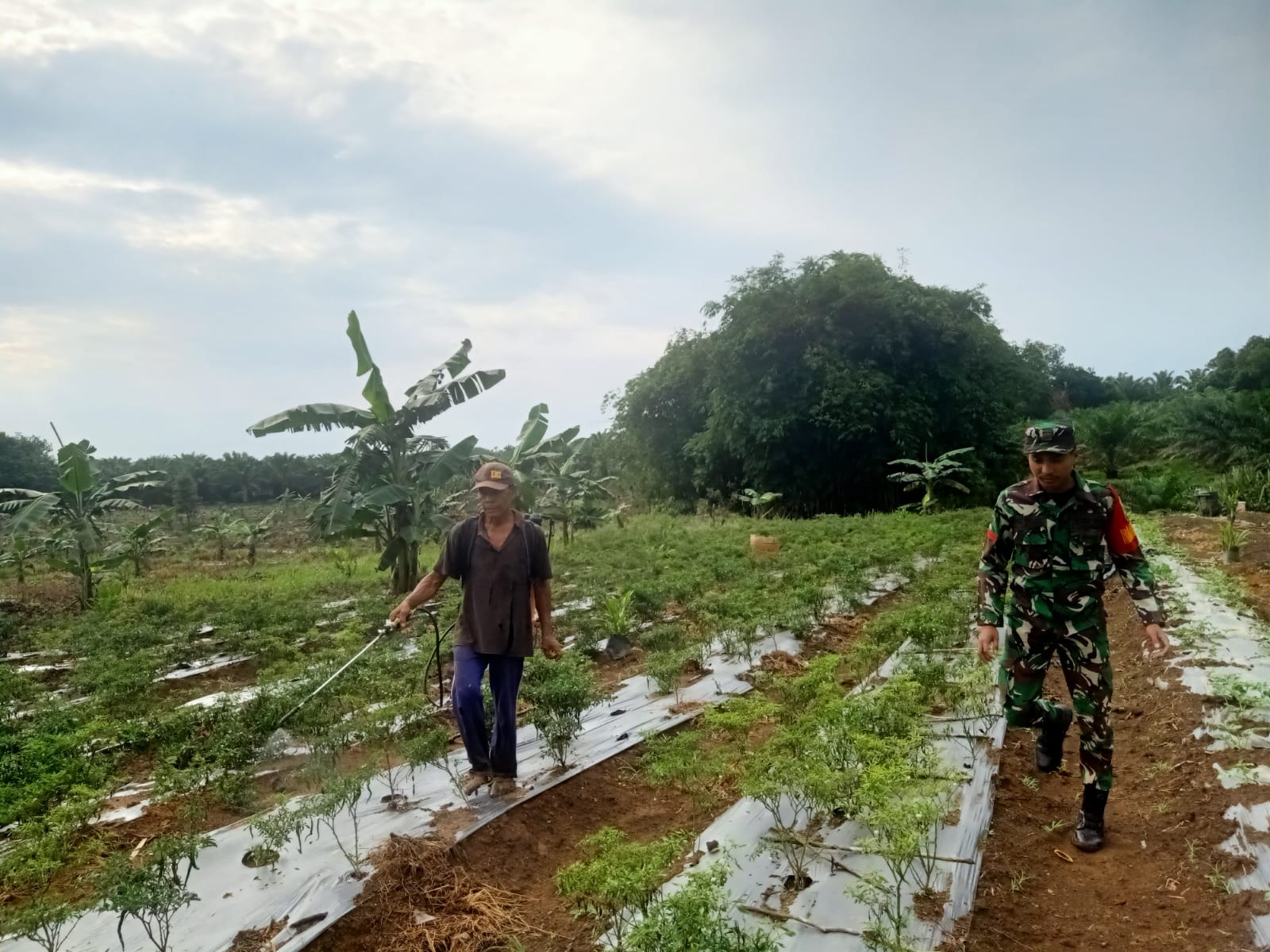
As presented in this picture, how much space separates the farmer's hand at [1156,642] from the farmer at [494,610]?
2.74 meters

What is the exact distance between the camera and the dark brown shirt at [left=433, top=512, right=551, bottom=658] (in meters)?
4.28

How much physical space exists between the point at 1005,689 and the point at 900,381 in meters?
21.5

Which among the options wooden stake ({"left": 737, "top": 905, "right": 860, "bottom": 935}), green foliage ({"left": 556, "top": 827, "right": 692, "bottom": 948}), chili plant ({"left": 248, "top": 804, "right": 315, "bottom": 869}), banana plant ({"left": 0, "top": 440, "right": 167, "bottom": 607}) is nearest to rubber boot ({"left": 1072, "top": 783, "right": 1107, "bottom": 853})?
wooden stake ({"left": 737, "top": 905, "right": 860, "bottom": 935})

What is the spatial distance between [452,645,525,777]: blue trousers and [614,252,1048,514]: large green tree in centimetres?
1926

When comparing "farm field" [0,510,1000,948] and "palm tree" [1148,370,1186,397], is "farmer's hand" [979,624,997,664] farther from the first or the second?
"palm tree" [1148,370,1186,397]

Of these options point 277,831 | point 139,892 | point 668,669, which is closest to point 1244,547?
point 668,669

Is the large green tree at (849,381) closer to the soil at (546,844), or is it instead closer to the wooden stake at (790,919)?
the soil at (546,844)

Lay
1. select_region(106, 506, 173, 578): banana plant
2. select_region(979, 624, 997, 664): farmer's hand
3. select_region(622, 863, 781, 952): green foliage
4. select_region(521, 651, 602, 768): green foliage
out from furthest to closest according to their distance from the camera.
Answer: select_region(106, 506, 173, 578): banana plant → select_region(521, 651, 602, 768): green foliage → select_region(979, 624, 997, 664): farmer's hand → select_region(622, 863, 781, 952): green foliage

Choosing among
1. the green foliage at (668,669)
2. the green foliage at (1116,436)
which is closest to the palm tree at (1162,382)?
the green foliage at (1116,436)

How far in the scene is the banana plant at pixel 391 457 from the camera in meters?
10.9

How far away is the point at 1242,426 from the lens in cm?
2161

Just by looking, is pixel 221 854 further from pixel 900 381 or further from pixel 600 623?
pixel 900 381

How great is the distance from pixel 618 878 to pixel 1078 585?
2.26 metres

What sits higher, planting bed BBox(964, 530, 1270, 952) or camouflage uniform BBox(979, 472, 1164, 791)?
camouflage uniform BBox(979, 472, 1164, 791)
